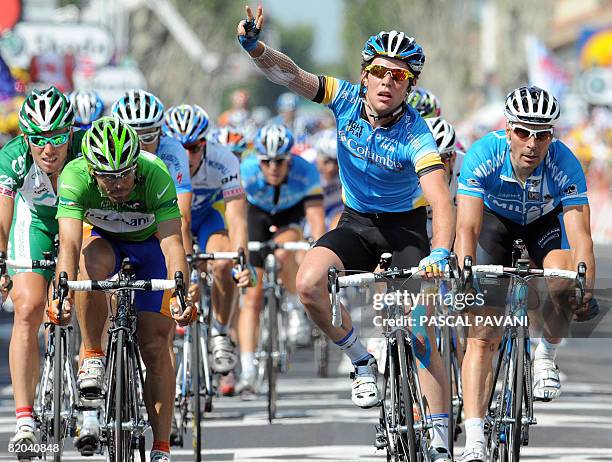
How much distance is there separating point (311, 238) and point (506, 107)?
166 inches

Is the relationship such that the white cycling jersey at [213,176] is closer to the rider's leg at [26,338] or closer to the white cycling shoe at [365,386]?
the rider's leg at [26,338]

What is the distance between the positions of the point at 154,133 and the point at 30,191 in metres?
1.02

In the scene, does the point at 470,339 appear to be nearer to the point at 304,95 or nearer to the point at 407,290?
the point at 407,290

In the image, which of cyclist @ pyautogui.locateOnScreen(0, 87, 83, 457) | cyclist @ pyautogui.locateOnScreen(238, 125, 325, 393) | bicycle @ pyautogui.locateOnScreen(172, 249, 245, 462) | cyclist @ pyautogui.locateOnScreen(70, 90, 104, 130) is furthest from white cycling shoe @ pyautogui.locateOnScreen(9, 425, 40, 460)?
cyclist @ pyautogui.locateOnScreen(238, 125, 325, 393)

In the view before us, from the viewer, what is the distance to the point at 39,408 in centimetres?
922

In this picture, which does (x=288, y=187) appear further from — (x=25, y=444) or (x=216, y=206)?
(x=25, y=444)

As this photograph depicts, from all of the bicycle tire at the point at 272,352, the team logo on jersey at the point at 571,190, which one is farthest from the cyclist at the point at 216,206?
the team logo on jersey at the point at 571,190

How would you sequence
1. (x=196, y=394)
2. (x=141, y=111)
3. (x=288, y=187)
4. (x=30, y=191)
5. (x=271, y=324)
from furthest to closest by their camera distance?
(x=288, y=187) < (x=271, y=324) < (x=141, y=111) < (x=196, y=394) < (x=30, y=191)

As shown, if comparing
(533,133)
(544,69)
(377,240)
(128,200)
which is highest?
(544,69)

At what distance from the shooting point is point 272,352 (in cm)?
1191

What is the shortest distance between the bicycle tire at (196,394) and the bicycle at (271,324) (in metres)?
1.32

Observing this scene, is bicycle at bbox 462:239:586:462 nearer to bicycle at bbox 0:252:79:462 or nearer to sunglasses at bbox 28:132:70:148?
bicycle at bbox 0:252:79:462

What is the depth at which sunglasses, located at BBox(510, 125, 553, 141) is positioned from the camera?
330 inches

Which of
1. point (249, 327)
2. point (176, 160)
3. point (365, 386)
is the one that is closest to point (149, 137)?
point (176, 160)
